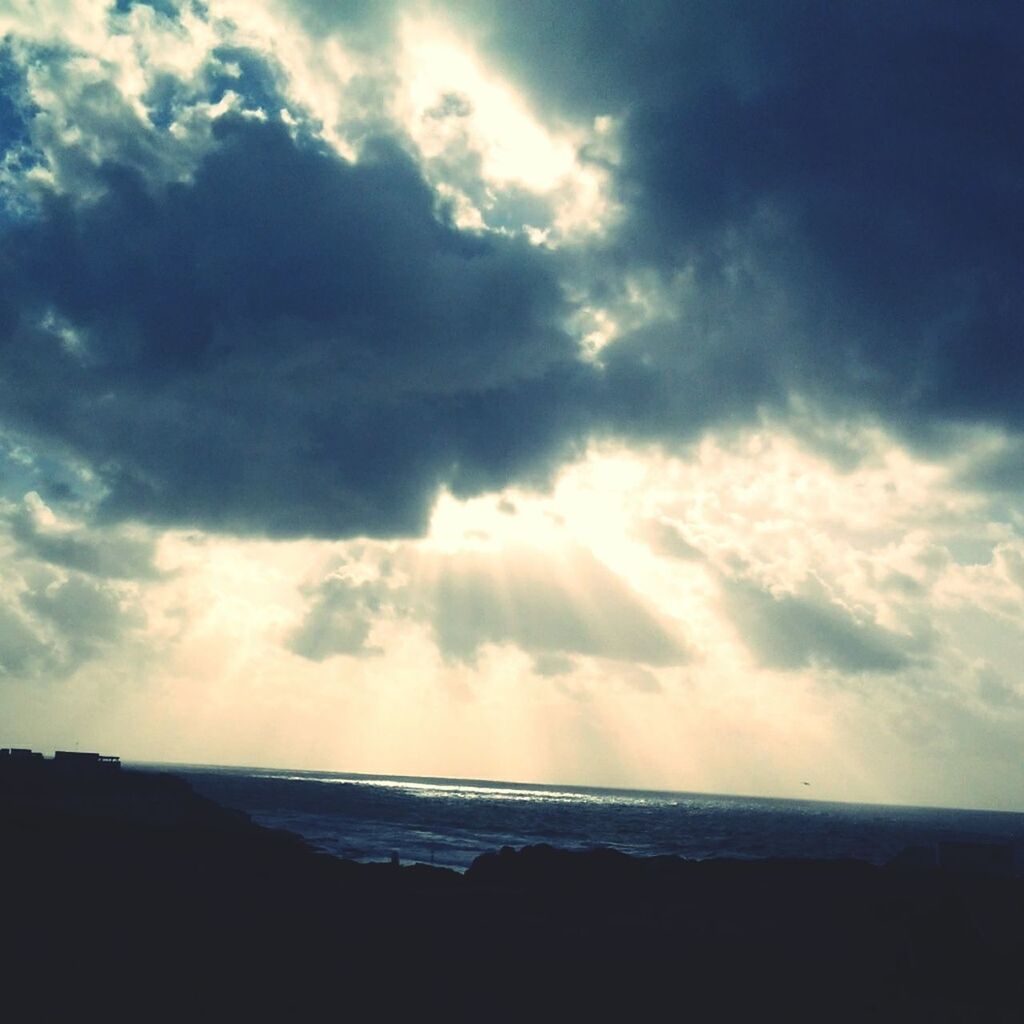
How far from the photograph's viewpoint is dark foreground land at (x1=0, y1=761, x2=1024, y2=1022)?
2053 centimetres

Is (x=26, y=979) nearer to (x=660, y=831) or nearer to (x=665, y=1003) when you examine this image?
(x=665, y=1003)

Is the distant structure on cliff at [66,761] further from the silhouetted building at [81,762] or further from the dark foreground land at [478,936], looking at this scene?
the dark foreground land at [478,936]

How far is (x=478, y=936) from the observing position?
27188 mm

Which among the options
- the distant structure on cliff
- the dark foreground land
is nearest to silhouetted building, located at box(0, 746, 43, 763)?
the distant structure on cliff

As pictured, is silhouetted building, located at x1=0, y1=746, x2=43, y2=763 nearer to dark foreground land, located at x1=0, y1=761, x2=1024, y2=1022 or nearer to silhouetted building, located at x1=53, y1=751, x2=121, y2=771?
silhouetted building, located at x1=53, y1=751, x2=121, y2=771

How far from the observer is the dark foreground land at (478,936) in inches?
808

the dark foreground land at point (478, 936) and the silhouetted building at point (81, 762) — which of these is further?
the silhouetted building at point (81, 762)

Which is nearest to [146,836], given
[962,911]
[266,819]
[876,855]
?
[962,911]

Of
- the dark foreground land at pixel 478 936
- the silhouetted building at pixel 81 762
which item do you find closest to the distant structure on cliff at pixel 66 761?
the silhouetted building at pixel 81 762

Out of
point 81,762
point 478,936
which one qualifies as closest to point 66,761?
point 81,762

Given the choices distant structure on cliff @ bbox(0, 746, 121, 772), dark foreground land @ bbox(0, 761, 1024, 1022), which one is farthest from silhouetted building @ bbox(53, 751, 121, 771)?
dark foreground land @ bbox(0, 761, 1024, 1022)

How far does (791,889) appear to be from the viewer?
36.9 m

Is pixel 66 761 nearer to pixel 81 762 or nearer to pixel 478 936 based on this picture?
pixel 81 762

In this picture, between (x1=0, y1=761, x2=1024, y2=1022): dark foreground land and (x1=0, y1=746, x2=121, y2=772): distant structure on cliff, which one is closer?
(x1=0, y1=761, x2=1024, y2=1022): dark foreground land
